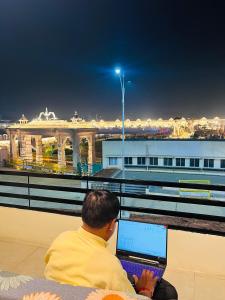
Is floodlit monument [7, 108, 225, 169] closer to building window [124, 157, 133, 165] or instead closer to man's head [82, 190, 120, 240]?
building window [124, 157, 133, 165]

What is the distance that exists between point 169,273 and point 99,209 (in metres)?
1.59

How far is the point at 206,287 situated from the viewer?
2.02 m

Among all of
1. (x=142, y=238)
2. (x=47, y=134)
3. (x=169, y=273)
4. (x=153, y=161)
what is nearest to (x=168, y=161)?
(x=153, y=161)

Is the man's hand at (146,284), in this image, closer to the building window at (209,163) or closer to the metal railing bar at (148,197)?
the metal railing bar at (148,197)

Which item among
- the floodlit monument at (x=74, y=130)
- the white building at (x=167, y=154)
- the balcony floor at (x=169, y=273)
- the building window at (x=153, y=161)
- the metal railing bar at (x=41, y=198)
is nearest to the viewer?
the balcony floor at (x=169, y=273)

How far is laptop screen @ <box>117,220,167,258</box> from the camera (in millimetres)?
1200

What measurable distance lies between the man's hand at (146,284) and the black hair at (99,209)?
0.30 meters

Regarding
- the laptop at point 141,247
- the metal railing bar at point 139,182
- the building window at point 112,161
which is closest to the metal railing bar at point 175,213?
the metal railing bar at point 139,182

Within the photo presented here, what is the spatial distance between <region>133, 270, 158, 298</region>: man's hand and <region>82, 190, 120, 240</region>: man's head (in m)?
0.25

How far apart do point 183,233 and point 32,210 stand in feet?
5.64

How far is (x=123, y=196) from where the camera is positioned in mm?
2529

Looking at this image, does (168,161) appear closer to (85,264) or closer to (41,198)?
A: (41,198)

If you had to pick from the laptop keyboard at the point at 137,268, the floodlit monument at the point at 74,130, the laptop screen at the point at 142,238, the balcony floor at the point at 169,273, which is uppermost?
the floodlit monument at the point at 74,130

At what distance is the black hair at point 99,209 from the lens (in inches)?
38.7
